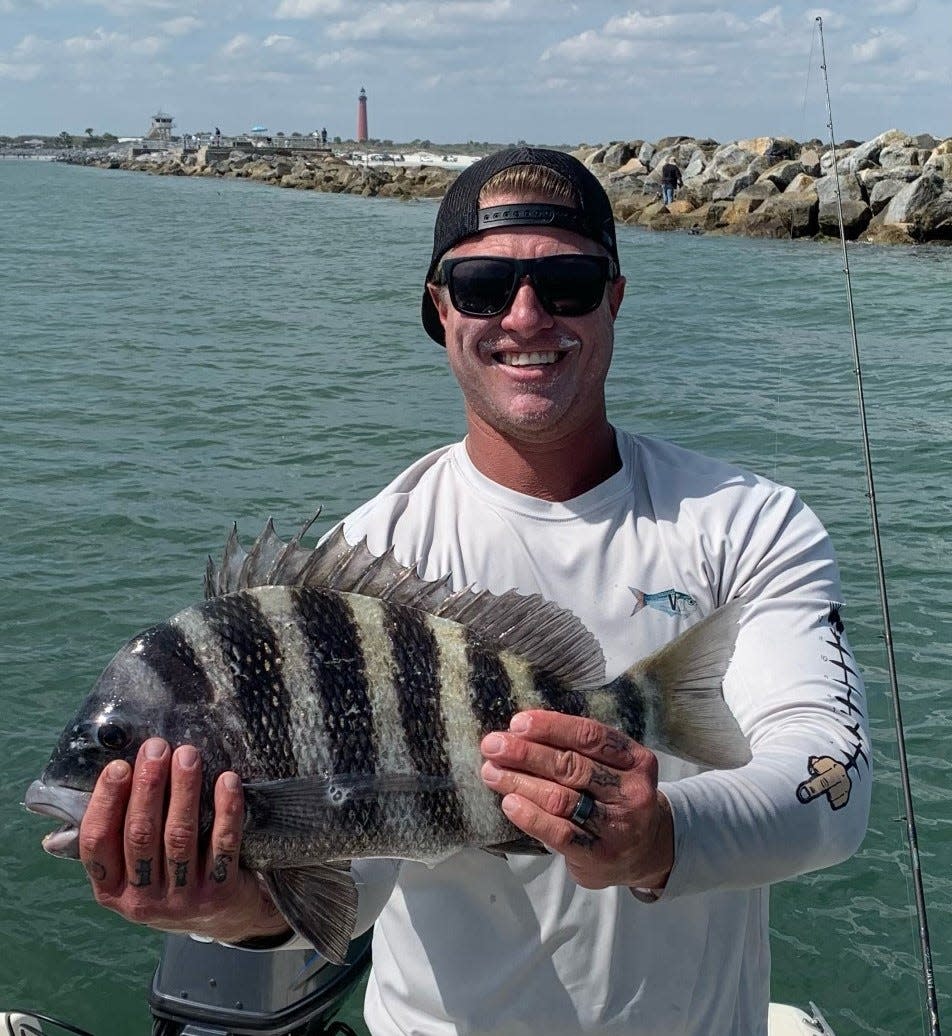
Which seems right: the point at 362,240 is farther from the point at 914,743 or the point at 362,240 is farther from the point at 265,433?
the point at 914,743

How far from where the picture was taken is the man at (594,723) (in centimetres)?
175

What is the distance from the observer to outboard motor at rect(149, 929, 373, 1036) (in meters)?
2.78

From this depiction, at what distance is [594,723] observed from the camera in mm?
1654

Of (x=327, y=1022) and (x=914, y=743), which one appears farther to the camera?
(x=914, y=743)

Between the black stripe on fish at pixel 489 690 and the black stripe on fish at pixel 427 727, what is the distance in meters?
0.06

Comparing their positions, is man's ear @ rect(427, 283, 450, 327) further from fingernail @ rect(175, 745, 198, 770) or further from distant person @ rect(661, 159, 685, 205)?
distant person @ rect(661, 159, 685, 205)

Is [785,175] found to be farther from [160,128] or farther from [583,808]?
[160,128]

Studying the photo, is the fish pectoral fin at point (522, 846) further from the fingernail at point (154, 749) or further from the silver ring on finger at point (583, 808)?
the fingernail at point (154, 749)

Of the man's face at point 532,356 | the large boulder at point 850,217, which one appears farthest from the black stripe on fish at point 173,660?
the large boulder at point 850,217

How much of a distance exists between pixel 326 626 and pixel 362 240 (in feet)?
105

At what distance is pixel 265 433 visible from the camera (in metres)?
11.5

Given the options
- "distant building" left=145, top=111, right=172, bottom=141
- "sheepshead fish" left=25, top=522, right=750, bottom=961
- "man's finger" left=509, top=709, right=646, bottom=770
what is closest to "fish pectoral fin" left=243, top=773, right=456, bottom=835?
"sheepshead fish" left=25, top=522, right=750, bottom=961

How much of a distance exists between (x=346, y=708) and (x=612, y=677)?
2.09 feet

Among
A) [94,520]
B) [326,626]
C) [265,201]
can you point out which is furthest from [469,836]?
[265,201]
